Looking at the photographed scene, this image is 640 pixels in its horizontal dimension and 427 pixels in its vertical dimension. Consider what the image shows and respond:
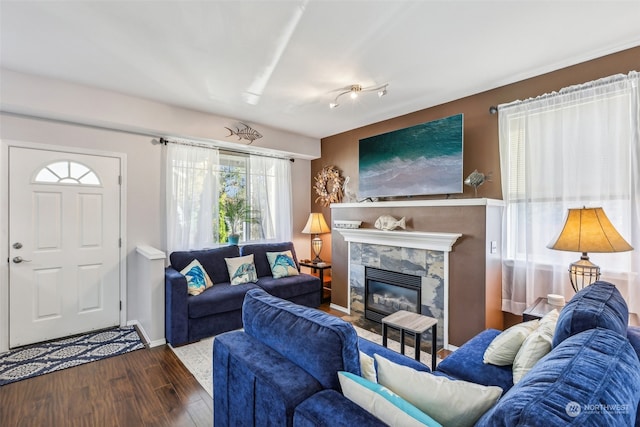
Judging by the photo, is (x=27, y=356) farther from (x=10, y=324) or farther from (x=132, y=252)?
(x=132, y=252)

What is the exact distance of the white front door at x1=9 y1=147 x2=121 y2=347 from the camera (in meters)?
2.97

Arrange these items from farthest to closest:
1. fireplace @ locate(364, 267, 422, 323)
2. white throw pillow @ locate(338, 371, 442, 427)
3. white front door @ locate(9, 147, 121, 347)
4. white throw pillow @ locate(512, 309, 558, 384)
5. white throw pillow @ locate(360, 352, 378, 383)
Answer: fireplace @ locate(364, 267, 422, 323), white front door @ locate(9, 147, 121, 347), white throw pillow @ locate(512, 309, 558, 384), white throw pillow @ locate(360, 352, 378, 383), white throw pillow @ locate(338, 371, 442, 427)

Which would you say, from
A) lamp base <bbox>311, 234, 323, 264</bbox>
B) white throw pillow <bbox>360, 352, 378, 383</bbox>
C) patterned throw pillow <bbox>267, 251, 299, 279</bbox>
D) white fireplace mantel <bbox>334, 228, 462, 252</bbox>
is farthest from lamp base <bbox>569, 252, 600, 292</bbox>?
lamp base <bbox>311, 234, 323, 264</bbox>

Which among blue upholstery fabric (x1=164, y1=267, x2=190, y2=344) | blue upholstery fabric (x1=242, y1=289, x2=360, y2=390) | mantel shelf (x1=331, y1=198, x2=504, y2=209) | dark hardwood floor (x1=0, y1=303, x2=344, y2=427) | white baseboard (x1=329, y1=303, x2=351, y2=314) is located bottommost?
dark hardwood floor (x1=0, y1=303, x2=344, y2=427)

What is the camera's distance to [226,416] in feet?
5.10

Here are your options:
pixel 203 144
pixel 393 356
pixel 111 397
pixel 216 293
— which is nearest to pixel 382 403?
pixel 393 356

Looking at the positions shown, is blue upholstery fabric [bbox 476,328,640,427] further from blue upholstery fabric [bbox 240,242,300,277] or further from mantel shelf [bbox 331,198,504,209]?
blue upholstery fabric [bbox 240,242,300,277]

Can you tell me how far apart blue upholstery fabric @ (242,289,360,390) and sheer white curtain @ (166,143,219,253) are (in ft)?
9.03

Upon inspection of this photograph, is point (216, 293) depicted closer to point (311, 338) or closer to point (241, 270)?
point (241, 270)

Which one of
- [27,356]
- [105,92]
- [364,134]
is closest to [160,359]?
[27,356]

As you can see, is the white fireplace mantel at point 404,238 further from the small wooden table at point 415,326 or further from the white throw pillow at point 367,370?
the white throw pillow at point 367,370

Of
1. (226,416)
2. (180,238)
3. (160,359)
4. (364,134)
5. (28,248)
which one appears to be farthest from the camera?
(364,134)

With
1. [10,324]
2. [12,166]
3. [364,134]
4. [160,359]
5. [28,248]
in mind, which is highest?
[364,134]

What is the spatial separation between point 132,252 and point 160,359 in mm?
1428
